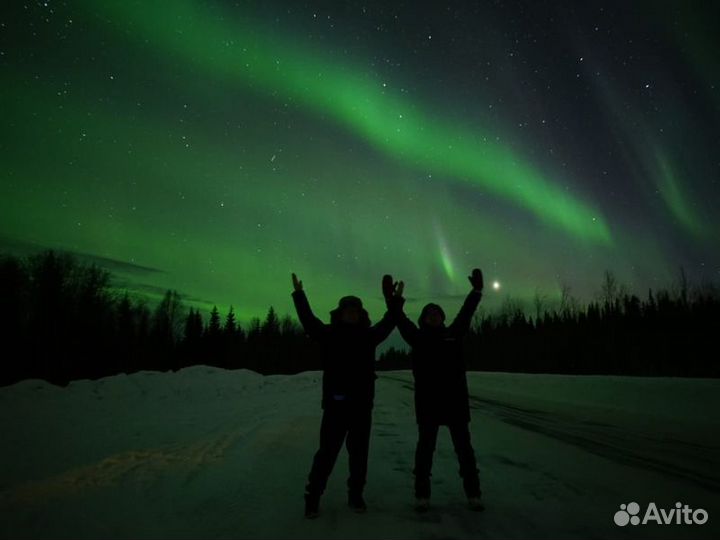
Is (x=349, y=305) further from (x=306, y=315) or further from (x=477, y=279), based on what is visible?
(x=477, y=279)

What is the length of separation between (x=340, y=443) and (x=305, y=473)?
184cm

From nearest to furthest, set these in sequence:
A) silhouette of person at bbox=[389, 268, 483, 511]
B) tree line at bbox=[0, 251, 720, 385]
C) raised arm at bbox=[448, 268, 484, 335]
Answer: silhouette of person at bbox=[389, 268, 483, 511] → raised arm at bbox=[448, 268, 484, 335] → tree line at bbox=[0, 251, 720, 385]

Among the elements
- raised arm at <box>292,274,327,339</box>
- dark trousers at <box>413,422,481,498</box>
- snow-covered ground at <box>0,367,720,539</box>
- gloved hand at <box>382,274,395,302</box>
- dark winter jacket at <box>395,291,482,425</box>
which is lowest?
snow-covered ground at <box>0,367,720,539</box>

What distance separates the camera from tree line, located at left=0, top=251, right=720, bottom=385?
32.8 metres

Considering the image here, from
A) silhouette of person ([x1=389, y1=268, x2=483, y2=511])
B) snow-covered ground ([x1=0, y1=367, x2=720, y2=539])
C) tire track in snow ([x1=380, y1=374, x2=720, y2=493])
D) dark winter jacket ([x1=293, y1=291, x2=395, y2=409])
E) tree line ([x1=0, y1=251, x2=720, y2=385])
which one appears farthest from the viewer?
tree line ([x1=0, y1=251, x2=720, y2=385])

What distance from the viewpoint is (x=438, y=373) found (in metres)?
4.22

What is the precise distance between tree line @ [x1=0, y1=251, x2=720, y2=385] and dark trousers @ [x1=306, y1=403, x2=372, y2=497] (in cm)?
3362

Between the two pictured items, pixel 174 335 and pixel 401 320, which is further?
pixel 174 335

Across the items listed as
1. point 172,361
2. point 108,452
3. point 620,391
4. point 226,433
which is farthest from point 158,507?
point 172,361

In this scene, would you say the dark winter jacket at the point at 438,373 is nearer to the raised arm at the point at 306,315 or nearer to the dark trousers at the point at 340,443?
the dark trousers at the point at 340,443

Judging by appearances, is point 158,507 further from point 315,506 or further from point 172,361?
point 172,361

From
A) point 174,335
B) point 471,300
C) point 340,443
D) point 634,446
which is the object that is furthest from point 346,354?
point 174,335

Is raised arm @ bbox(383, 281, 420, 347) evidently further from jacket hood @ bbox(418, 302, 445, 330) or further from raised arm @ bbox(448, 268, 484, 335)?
raised arm @ bbox(448, 268, 484, 335)

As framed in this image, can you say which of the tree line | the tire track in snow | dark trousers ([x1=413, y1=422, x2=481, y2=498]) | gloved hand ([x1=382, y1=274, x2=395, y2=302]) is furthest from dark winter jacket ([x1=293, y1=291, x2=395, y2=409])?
the tree line
